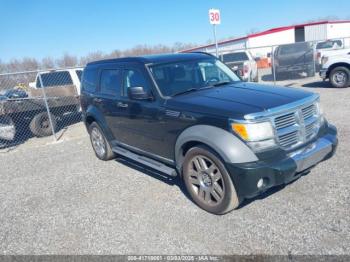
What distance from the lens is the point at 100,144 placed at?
6.32 metres

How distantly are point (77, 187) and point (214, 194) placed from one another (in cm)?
266

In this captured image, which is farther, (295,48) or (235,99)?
(295,48)

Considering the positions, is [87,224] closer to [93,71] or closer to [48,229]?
[48,229]

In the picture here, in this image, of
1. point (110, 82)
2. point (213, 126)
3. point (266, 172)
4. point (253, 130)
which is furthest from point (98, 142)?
point (266, 172)

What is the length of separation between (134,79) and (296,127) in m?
2.49

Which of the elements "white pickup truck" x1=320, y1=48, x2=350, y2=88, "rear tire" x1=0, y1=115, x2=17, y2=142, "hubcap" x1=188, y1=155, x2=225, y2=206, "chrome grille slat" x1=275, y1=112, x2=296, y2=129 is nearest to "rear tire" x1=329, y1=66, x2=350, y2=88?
"white pickup truck" x1=320, y1=48, x2=350, y2=88

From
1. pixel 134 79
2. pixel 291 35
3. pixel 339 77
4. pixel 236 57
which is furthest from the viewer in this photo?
pixel 291 35

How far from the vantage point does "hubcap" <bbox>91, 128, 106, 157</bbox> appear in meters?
6.21

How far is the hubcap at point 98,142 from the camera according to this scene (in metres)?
6.21

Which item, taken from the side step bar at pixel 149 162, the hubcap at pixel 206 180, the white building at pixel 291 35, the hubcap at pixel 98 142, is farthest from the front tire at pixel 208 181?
the white building at pixel 291 35

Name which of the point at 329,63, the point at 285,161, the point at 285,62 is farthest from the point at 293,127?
the point at 285,62

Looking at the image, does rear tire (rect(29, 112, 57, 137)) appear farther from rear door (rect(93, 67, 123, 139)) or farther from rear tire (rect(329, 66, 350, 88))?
rear tire (rect(329, 66, 350, 88))

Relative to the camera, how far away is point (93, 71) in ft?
19.9

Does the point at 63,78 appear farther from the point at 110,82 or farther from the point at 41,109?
the point at 110,82
